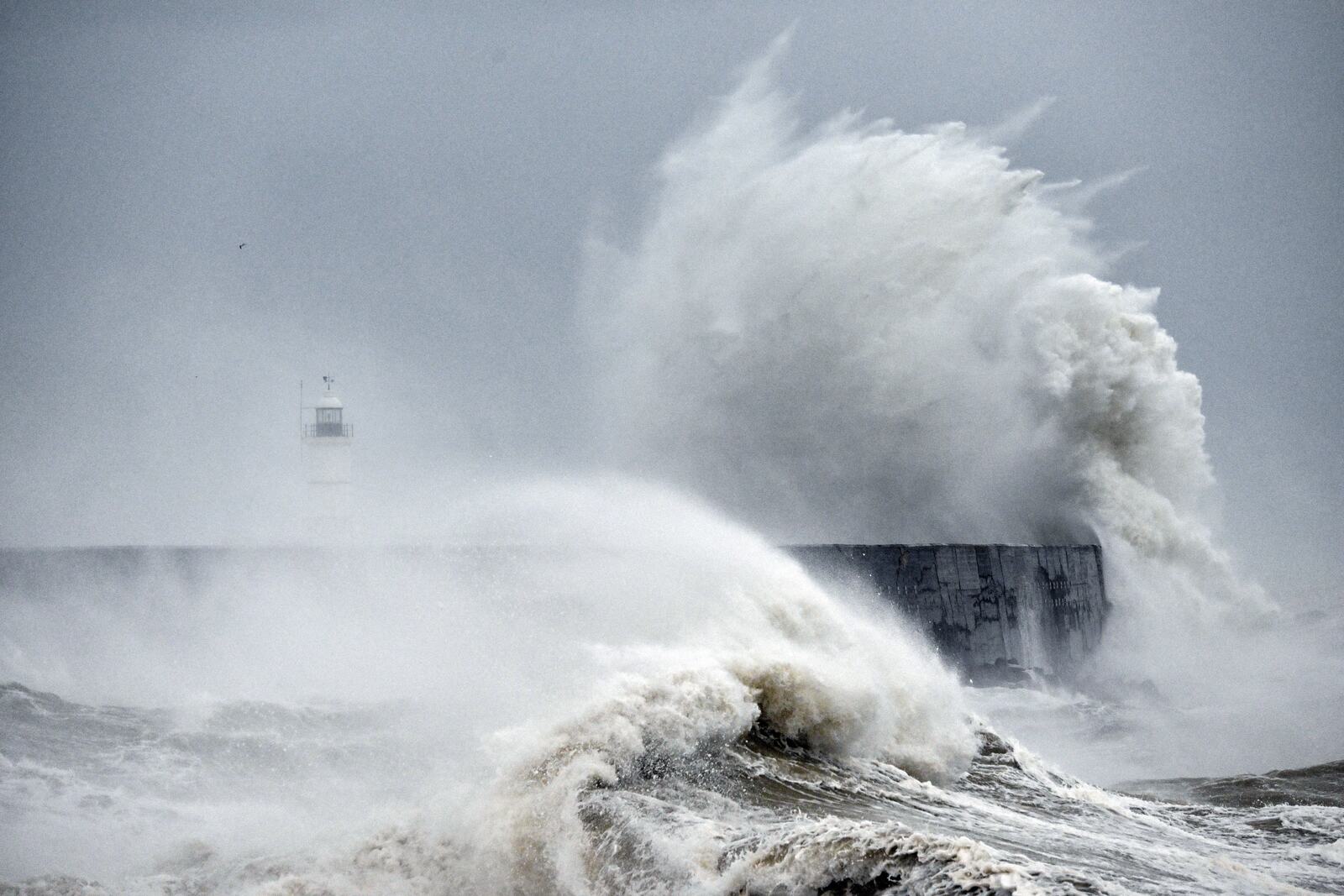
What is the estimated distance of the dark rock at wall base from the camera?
1675 cm

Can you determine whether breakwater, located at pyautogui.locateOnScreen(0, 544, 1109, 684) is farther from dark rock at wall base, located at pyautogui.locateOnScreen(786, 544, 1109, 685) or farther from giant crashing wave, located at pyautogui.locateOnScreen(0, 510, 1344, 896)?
giant crashing wave, located at pyautogui.locateOnScreen(0, 510, 1344, 896)

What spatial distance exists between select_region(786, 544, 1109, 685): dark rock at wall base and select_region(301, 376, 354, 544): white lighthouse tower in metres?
15.2

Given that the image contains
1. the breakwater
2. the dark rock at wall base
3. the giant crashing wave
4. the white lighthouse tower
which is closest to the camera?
the giant crashing wave

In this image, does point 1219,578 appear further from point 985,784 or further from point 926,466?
point 985,784

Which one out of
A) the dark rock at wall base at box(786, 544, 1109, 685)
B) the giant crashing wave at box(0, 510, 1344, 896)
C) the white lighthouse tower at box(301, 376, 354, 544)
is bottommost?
the giant crashing wave at box(0, 510, 1344, 896)

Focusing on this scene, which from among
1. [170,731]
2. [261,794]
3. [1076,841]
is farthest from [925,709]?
[170,731]

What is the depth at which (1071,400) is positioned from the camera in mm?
23906

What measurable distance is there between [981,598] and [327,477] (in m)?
16.7

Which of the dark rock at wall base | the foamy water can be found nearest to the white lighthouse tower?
the foamy water

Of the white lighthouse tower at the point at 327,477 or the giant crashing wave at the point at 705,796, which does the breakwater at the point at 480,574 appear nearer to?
the giant crashing wave at the point at 705,796

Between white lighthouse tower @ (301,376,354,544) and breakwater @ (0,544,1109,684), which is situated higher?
white lighthouse tower @ (301,376,354,544)

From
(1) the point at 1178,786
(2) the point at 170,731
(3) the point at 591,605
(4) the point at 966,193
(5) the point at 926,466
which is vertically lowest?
(1) the point at 1178,786

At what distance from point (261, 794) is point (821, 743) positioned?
15.2 feet

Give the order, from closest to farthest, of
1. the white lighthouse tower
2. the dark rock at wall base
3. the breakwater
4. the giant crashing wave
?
the giant crashing wave, the breakwater, the dark rock at wall base, the white lighthouse tower
